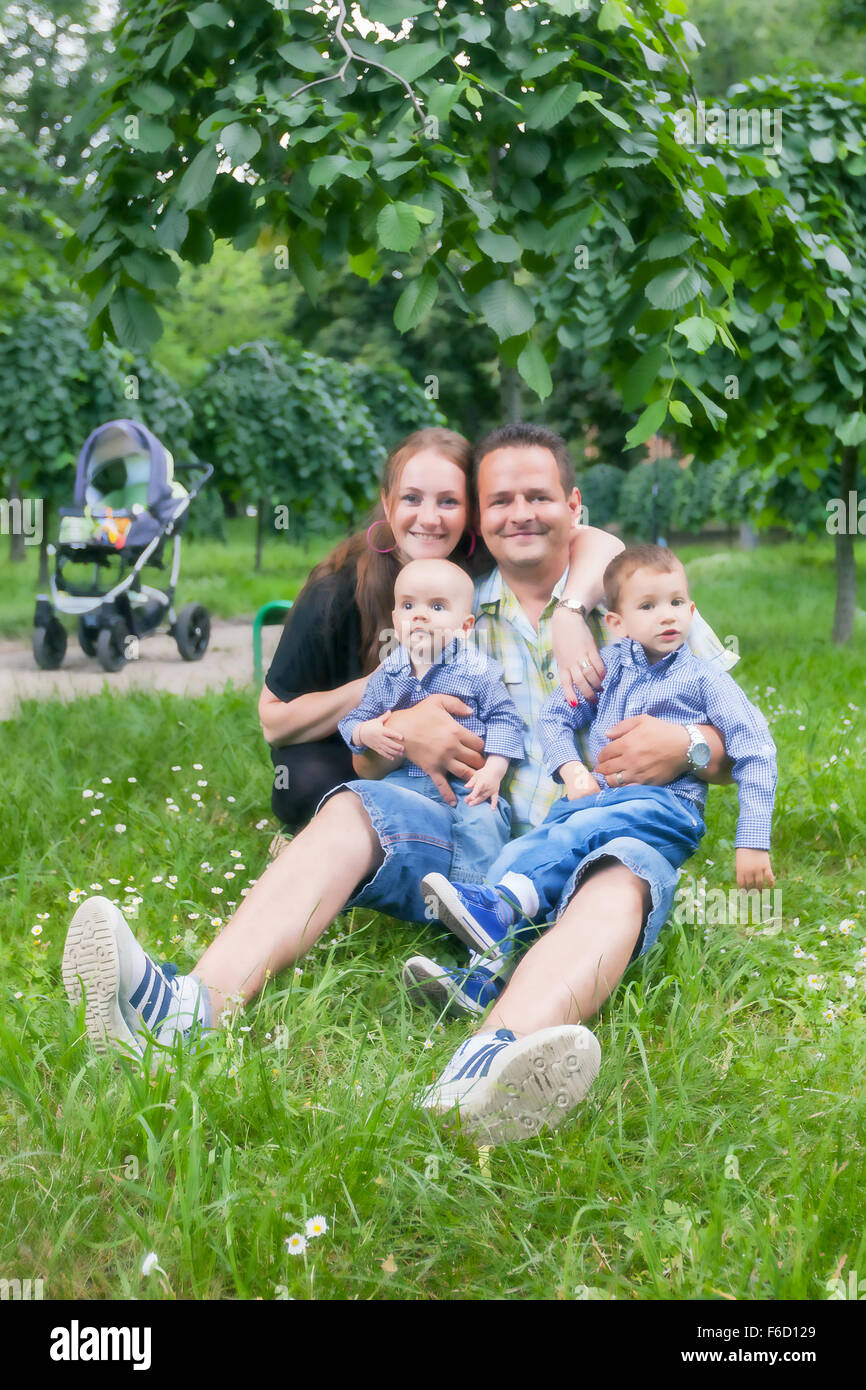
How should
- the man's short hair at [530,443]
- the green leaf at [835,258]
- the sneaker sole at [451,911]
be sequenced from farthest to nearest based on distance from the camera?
the green leaf at [835,258]
the man's short hair at [530,443]
the sneaker sole at [451,911]

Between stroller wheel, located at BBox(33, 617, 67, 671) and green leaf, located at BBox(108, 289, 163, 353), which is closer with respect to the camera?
green leaf, located at BBox(108, 289, 163, 353)

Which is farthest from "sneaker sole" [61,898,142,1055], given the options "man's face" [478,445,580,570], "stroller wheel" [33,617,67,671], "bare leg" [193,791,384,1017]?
"stroller wheel" [33,617,67,671]

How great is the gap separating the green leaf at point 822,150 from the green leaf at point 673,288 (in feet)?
9.63

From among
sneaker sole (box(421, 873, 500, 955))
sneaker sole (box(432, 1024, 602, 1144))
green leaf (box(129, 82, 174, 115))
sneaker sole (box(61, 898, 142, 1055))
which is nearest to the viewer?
sneaker sole (box(432, 1024, 602, 1144))

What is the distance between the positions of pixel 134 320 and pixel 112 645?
4.07 metres

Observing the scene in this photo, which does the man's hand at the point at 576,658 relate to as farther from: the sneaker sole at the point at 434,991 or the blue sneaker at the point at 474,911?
the sneaker sole at the point at 434,991

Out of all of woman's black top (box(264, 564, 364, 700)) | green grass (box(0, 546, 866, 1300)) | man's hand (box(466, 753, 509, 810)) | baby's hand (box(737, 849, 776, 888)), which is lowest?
green grass (box(0, 546, 866, 1300))

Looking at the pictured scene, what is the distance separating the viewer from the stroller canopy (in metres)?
6.18

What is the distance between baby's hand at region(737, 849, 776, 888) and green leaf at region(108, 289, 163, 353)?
4.72 feet

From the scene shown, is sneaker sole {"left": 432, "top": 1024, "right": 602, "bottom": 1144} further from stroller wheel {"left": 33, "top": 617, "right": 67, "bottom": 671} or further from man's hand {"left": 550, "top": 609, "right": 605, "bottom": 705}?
stroller wheel {"left": 33, "top": 617, "right": 67, "bottom": 671}

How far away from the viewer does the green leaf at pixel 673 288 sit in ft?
6.89

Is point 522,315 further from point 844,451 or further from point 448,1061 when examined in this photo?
point 844,451

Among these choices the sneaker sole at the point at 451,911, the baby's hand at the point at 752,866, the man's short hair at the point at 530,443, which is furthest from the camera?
the man's short hair at the point at 530,443

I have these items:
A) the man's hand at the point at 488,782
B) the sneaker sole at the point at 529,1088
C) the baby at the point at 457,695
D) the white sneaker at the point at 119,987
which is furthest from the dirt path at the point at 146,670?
the sneaker sole at the point at 529,1088
